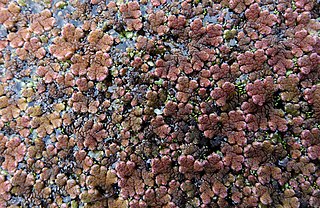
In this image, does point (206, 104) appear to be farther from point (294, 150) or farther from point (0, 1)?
point (0, 1)

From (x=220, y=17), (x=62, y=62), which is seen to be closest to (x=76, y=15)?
(x=62, y=62)

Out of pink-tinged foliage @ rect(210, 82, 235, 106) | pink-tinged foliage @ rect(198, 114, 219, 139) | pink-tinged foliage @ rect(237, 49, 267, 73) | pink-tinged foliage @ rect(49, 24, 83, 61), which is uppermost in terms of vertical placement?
pink-tinged foliage @ rect(49, 24, 83, 61)

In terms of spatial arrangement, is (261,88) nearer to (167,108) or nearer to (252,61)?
(252,61)

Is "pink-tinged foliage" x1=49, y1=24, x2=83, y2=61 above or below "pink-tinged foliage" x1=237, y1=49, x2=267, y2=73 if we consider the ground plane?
above

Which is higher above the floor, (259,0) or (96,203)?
(259,0)

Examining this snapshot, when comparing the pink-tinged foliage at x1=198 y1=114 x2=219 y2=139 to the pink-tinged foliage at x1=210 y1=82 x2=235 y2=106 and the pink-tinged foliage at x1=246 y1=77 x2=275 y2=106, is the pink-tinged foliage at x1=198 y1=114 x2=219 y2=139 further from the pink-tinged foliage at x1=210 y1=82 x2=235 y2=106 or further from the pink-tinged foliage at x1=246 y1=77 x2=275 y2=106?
the pink-tinged foliage at x1=246 y1=77 x2=275 y2=106

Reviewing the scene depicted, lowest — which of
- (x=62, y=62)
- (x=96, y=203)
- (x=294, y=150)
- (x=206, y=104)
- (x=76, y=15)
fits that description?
(x=96, y=203)

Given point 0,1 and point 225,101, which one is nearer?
point 225,101

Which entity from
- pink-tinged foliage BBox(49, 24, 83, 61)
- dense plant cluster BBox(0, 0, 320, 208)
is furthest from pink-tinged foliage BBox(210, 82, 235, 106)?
pink-tinged foliage BBox(49, 24, 83, 61)

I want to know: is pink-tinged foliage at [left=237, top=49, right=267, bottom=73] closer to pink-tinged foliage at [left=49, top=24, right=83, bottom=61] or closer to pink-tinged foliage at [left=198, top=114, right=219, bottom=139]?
pink-tinged foliage at [left=198, top=114, right=219, bottom=139]
